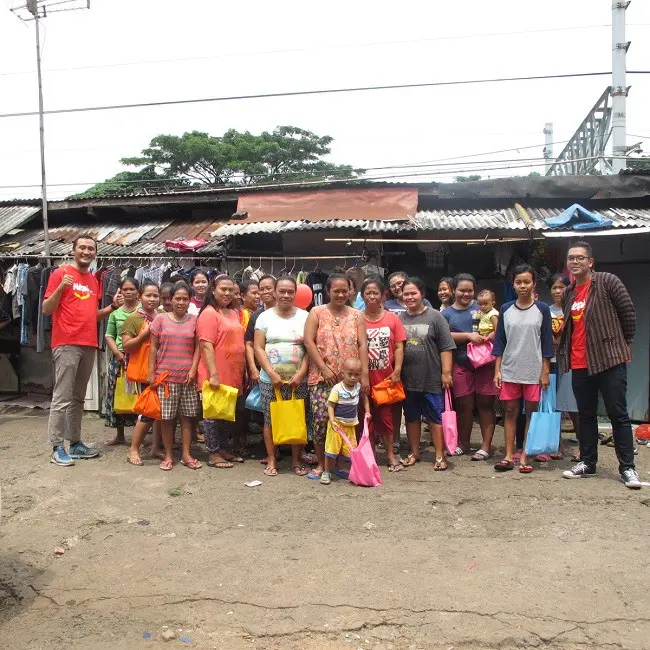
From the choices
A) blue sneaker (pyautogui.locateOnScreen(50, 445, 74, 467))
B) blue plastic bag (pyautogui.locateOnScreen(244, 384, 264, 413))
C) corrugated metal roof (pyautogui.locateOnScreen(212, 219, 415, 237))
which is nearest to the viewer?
Result: blue plastic bag (pyautogui.locateOnScreen(244, 384, 264, 413))

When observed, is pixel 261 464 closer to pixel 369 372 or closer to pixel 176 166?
pixel 369 372

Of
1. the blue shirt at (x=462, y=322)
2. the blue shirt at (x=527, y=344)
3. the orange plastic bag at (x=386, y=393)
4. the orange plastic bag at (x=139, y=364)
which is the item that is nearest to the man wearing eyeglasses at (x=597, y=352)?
the blue shirt at (x=527, y=344)

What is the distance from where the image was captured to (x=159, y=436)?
604 centimetres

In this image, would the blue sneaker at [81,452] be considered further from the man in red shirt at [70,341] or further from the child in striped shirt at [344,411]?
the child in striped shirt at [344,411]

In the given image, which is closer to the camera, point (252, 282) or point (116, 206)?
point (252, 282)

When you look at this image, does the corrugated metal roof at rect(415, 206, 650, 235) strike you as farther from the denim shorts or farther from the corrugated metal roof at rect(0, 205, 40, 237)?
the corrugated metal roof at rect(0, 205, 40, 237)

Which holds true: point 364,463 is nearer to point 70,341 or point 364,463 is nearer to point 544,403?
point 544,403

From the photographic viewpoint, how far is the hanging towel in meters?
6.83

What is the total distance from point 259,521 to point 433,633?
5.76 ft

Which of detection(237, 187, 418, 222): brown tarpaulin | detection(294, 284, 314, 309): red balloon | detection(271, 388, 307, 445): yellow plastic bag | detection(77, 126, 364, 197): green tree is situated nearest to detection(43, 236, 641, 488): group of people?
detection(271, 388, 307, 445): yellow plastic bag

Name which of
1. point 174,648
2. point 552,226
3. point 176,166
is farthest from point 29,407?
point 176,166

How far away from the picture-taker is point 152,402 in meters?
5.48

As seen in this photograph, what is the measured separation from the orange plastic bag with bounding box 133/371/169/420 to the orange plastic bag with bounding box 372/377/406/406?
6.33ft

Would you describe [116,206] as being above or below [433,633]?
above
